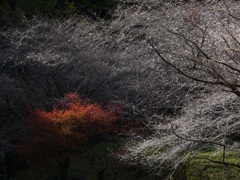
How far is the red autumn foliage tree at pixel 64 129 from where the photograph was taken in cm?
784

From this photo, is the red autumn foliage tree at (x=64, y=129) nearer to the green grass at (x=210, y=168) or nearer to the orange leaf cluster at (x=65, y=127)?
the orange leaf cluster at (x=65, y=127)

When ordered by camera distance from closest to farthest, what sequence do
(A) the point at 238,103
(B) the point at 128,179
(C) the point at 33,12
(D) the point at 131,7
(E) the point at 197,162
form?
(A) the point at 238,103 < (E) the point at 197,162 < (B) the point at 128,179 < (D) the point at 131,7 < (C) the point at 33,12

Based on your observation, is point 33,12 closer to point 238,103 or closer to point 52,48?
point 52,48

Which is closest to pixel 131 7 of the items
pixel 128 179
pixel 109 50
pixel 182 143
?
pixel 109 50

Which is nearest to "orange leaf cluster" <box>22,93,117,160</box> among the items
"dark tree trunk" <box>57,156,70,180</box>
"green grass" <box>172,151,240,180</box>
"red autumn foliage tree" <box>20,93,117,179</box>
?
"red autumn foliage tree" <box>20,93,117,179</box>

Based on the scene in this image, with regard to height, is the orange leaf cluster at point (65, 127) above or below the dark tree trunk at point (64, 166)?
above

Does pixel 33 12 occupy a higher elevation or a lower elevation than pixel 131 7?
lower

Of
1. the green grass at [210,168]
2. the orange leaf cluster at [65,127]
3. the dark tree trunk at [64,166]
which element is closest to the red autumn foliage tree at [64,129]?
the orange leaf cluster at [65,127]

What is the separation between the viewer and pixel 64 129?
7.75m

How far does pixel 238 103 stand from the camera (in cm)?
490

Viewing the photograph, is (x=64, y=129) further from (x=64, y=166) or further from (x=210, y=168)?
(x=210, y=168)

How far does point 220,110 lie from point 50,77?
7.15 metres

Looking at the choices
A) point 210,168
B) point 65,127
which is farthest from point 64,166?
point 210,168

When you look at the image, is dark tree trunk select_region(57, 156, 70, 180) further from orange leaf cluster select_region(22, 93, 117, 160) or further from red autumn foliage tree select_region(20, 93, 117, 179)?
orange leaf cluster select_region(22, 93, 117, 160)
